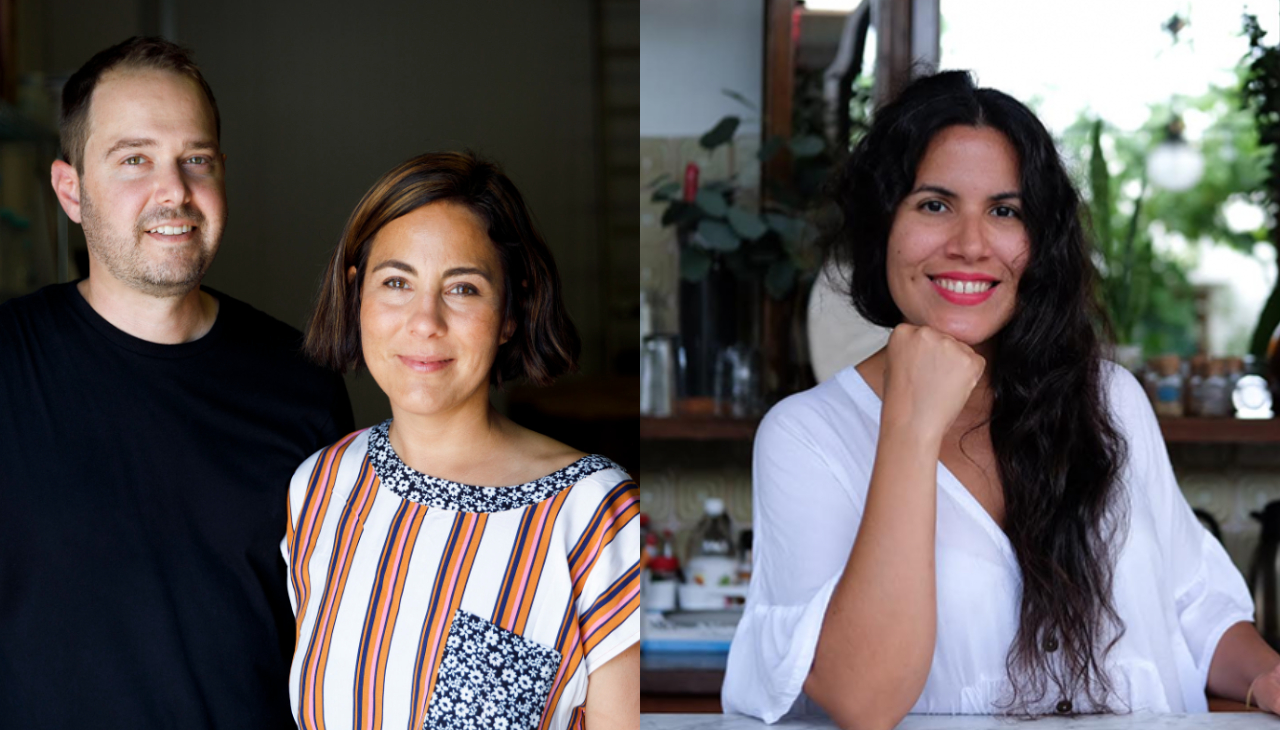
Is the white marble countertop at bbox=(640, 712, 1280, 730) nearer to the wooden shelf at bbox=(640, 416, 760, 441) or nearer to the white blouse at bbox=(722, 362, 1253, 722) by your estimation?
the white blouse at bbox=(722, 362, 1253, 722)

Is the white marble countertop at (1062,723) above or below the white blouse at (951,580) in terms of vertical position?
below

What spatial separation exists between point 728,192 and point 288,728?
4.52 feet

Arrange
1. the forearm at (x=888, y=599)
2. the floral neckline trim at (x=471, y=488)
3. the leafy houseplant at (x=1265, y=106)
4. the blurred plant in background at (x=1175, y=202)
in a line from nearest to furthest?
the forearm at (x=888, y=599) → the floral neckline trim at (x=471, y=488) → the leafy houseplant at (x=1265, y=106) → the blurred plant in background at (x=1175, y=202)

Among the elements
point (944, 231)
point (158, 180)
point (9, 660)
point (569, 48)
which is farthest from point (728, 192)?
point (9, 660)

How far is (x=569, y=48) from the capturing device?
1830mm

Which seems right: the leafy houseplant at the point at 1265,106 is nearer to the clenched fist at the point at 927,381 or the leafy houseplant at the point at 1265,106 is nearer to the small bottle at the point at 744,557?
the small bottle at the point at 744,557

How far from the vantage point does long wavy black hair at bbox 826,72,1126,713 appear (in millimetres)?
1646

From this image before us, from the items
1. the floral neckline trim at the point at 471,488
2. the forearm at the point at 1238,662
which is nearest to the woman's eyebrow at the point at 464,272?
the floral neckline trim at the point at 471,488

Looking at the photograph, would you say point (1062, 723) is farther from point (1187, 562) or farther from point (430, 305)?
point (430, 305)

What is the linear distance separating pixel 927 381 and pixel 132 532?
40.9 inches

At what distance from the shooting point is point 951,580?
163 centimetres

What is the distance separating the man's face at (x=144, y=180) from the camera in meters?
1.61

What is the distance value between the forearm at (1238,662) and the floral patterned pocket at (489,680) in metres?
0.95

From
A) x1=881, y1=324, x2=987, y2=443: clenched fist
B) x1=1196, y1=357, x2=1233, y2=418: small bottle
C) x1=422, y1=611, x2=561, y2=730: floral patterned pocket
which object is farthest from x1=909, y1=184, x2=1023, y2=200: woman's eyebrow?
x1=1196, y1=357, x2=1233, y2=418: small bottle
